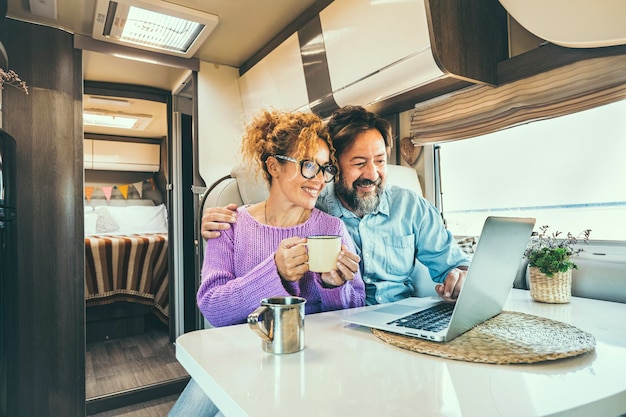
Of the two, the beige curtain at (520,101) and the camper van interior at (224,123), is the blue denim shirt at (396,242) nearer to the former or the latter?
the camper van interior at (224,123)

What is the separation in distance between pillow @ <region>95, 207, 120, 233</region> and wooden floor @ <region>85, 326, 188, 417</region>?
1000mm

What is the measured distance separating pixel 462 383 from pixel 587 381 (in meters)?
0.21

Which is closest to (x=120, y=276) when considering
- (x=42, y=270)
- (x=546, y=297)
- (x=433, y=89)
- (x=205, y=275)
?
(x=42, y=270)

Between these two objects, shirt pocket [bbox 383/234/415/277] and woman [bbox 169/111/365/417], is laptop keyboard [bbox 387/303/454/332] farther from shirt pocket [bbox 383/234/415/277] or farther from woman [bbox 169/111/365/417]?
shirt pocket [bbox 383/234/415/277]

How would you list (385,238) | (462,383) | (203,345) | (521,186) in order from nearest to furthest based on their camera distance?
(462,383) < (203,345) < (385,238) < (521,186)

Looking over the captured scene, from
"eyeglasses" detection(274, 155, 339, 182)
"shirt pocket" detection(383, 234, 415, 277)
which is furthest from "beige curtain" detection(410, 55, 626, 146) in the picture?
"eyeglasses" detection(274, 155, 339, 182)

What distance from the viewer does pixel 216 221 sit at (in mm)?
1406

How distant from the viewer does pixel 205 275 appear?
4.33ft

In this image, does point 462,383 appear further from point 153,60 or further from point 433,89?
point 153,60

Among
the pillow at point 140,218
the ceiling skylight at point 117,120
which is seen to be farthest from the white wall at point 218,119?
the pillow at point 140,218

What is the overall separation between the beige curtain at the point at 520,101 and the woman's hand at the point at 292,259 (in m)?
1.21

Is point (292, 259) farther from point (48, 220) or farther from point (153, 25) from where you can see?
point (153, 25)

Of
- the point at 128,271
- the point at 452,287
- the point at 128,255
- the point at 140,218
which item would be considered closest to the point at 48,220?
the point at 140,218

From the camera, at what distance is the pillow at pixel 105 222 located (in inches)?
134
